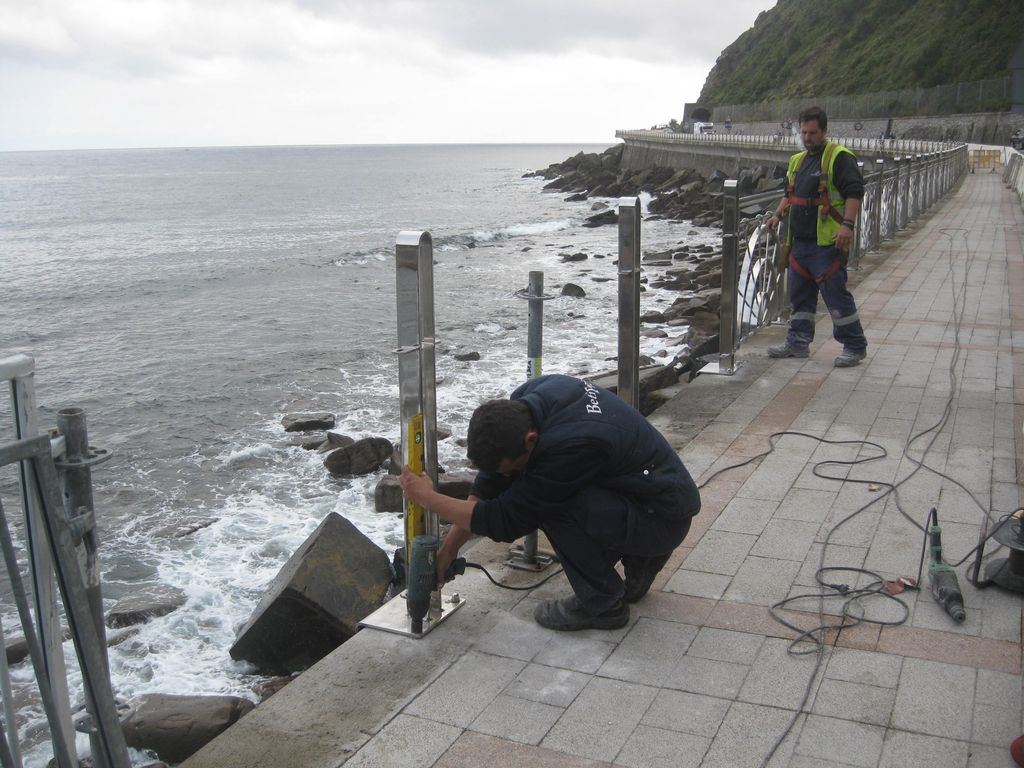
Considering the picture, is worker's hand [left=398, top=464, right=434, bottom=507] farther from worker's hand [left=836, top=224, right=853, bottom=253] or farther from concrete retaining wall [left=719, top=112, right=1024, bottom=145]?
concrete retaining wall [left=719, top=112, right=1024, bottom=145]

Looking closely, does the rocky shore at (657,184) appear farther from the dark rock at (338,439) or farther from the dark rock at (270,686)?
the dark rock at (270,686)

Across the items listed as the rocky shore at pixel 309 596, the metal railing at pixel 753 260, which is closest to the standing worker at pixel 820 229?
the metal railing at pixel 753 260

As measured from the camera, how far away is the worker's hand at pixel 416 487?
3643 millimetres

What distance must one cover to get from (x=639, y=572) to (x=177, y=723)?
8.01 ft

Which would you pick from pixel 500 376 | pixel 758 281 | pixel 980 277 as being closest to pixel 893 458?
pixel 758 281

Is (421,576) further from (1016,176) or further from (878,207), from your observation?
(1016,176)

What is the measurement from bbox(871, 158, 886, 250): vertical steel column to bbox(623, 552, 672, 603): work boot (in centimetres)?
1133

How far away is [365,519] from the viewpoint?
28.3 feet

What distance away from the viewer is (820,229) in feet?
24.3

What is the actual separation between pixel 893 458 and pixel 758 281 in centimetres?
335

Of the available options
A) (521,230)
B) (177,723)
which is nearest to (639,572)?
(177,723)

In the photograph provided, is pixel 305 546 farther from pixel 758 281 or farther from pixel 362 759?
pixel 758 281

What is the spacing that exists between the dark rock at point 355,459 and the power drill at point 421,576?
6474 mm

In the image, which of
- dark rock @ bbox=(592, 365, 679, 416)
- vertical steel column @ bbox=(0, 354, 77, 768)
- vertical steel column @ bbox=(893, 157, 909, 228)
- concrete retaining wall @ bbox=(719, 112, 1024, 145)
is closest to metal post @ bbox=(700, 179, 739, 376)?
dark rock @ bbox=(592, 365, 679, 416)
